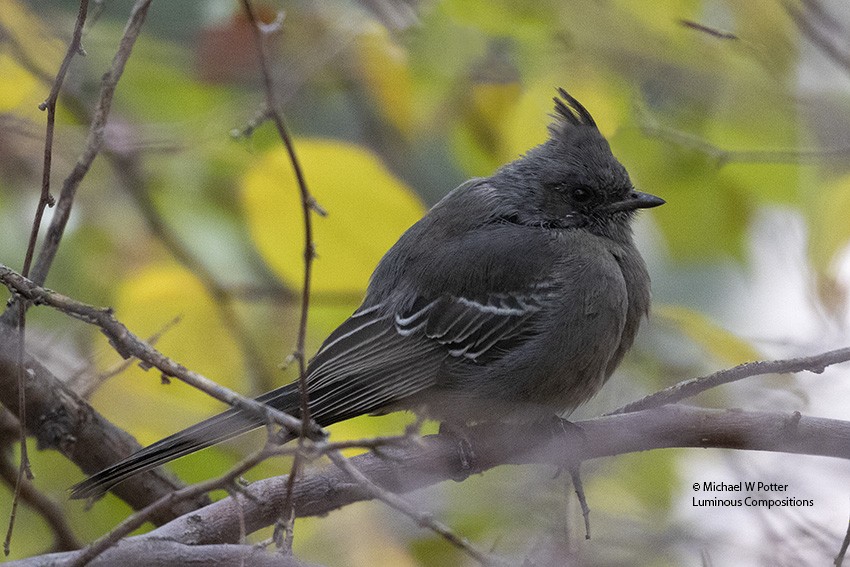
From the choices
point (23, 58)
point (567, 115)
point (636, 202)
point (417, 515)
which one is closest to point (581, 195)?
point (636, 202)

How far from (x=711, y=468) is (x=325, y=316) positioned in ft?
5.76

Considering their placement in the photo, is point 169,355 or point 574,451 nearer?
point 574,451

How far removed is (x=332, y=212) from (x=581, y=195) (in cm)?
105

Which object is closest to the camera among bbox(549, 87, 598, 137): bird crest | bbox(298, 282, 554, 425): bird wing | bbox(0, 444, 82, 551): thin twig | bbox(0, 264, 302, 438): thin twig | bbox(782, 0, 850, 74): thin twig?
Result: bbox(0, 264, 302, 438): thin twig

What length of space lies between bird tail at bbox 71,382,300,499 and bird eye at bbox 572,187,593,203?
1.74 metres

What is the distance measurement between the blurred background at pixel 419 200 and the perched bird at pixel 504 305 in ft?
0.59

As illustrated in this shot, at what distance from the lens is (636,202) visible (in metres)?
4.10

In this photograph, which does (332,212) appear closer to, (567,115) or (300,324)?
(567,115)

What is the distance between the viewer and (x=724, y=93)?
13.9ft

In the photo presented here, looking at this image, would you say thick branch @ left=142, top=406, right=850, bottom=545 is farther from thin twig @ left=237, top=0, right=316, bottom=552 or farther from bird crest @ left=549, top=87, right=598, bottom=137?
bird crest @ left=549, top=87, right=598, bottom=137

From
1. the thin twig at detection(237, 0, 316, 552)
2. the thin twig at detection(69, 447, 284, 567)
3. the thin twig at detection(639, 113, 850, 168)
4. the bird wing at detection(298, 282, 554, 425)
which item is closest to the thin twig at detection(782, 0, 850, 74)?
the thin twig at detection(639, 113, 850, 168)

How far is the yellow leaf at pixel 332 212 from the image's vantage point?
3.88m

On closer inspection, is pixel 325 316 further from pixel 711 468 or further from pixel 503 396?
pixel 711 468

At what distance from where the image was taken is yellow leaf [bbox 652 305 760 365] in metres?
Answer: 3.62
